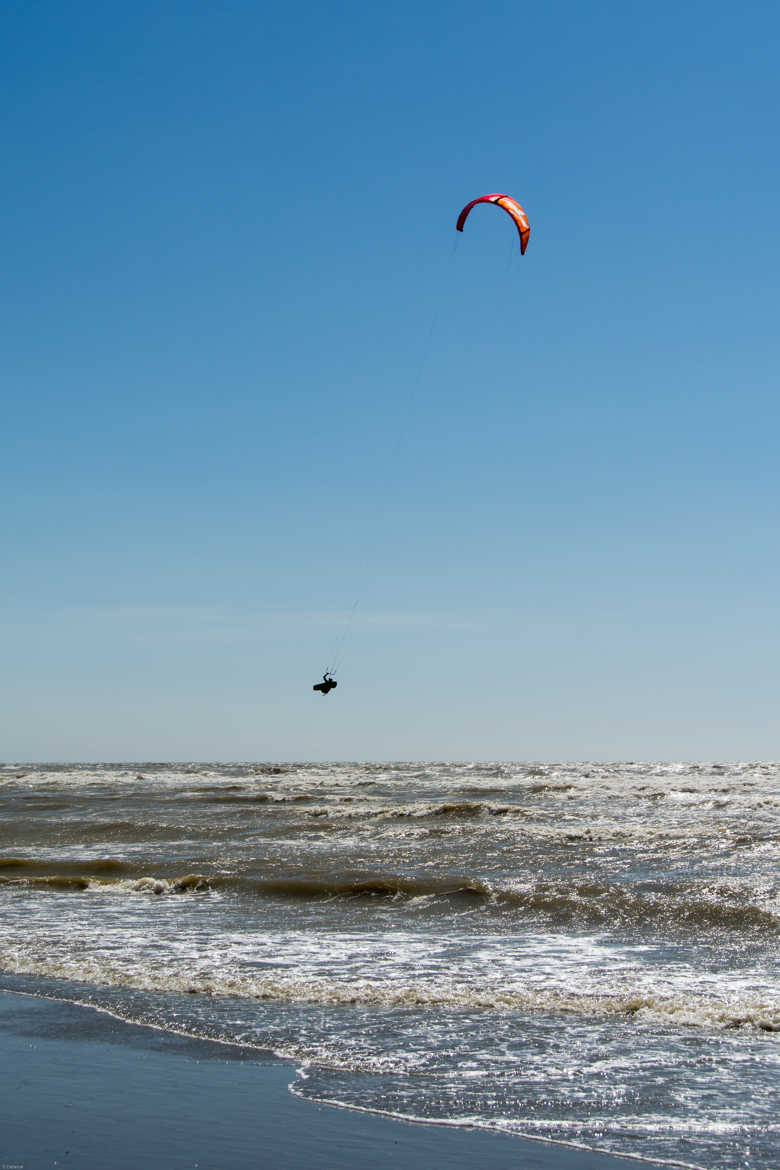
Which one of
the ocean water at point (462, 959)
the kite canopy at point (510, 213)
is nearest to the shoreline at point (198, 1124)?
the ocean water at point (462, 959)

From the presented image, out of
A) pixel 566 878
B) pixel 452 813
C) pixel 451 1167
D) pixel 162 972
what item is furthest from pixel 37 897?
pixel 452 813

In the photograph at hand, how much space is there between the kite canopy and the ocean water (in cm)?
1311

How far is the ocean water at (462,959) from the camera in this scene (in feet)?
22.6

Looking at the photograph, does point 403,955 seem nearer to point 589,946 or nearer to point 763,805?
point 589,946

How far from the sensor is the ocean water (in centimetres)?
688

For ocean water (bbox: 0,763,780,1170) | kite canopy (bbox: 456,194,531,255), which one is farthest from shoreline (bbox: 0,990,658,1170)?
kite canopy (bbox: 456,194,531,255)

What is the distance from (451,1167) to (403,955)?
6252 mm

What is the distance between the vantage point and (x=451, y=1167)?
5.66 meters

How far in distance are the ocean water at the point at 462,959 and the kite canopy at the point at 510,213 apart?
13.1 m

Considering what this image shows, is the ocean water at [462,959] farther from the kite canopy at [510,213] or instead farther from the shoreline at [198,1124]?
the kite canopy at [510,213]

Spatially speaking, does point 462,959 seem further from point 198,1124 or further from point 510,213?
point 510,213

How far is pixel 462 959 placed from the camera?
11.6m

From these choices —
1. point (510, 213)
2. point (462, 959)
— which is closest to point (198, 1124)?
point (462, 959)

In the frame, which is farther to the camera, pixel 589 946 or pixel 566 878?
pixel 566 878
